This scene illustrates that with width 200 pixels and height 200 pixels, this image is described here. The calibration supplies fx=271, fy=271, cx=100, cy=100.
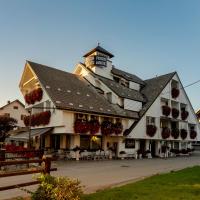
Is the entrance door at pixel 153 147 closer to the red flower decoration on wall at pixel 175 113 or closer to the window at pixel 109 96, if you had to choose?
the red flower decoration on wall at pixel 175 113

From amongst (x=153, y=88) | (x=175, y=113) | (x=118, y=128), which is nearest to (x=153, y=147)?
(x=175, y=113)

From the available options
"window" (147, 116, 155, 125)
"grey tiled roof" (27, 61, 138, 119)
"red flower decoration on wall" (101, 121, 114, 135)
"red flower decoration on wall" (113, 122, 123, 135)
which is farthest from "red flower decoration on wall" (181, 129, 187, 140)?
"red flower decoration on wall" (101, 121, 114, 135)

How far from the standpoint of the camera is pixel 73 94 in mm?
33406

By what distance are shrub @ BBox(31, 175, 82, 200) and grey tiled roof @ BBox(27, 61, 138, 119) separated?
20.3m

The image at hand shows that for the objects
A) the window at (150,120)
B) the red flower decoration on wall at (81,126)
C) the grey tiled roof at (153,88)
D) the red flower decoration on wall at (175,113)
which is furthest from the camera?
the red flower decoration on wall at (175,113)

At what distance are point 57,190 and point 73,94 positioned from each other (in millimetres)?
25870

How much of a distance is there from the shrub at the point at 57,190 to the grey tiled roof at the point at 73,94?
20.3m

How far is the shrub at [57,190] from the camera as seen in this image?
7831 mm

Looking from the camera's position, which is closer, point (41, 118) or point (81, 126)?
point (81, 126)

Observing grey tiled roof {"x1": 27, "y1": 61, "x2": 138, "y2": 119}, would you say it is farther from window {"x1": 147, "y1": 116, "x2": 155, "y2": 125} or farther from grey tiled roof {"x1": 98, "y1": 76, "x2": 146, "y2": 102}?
window {"x1": 147, "y1": 116, "x2": 155, "y2": 125}

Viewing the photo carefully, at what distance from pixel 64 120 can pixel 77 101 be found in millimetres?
3783

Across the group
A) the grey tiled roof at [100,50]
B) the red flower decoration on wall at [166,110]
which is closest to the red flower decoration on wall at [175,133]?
the red flower decoration on wall at [166,110]

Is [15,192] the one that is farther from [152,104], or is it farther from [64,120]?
[152,104]

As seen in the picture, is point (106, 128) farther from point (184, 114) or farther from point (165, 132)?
point (184, 114)
